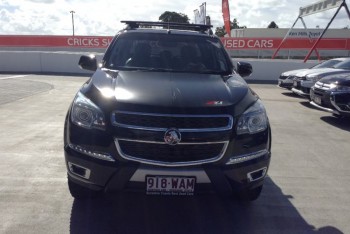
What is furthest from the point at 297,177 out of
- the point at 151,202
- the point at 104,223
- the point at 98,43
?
the point at 98,43

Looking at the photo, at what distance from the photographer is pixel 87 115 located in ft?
11.5

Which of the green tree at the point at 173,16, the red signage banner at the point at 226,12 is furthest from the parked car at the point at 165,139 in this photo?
the green tree at the point at 173,16

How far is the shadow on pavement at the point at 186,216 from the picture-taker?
12.0 ft

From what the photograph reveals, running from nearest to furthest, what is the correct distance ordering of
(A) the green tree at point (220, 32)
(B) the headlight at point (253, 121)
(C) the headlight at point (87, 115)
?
(C) the headlight at point (87, 115)
(B) the headlight at point (253, 121)
(A) the green tree at point (220, 32)

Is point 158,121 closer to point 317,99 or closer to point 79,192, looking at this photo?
point 79,192

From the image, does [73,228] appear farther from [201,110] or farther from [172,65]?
[172,65]

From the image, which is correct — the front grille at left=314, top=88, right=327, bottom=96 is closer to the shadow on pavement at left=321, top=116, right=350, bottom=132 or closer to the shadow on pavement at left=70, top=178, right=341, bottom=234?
the shadow on pavement at left=321, top=116, right=350, bottom=132

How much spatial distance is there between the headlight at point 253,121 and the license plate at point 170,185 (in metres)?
0.61

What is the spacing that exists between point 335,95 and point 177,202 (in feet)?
17.8

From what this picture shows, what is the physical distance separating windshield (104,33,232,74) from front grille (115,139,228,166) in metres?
1.47

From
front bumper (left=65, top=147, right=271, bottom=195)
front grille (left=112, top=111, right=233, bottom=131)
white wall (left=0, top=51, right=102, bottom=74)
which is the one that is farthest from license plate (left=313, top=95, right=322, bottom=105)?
white wall (left=0, top=51, right=102, bottom=74)

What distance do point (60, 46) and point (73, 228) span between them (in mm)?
26966

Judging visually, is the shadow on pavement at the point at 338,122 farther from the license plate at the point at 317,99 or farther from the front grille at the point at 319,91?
the front grille at the point at 319,91

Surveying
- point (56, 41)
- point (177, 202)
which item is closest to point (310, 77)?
point (177, 202)
